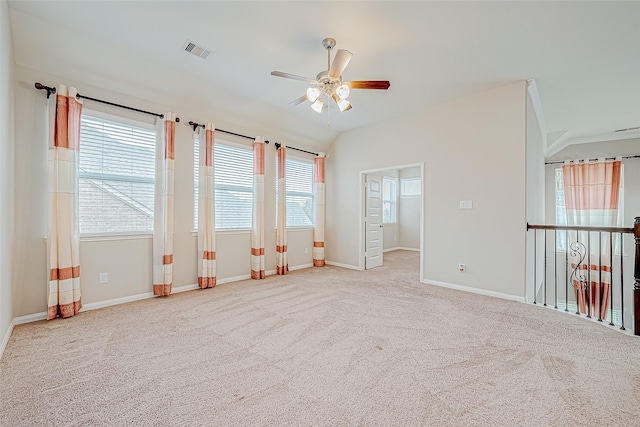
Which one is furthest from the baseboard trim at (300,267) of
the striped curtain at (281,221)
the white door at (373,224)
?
the white door at (373,224)

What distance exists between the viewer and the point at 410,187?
8805 mm

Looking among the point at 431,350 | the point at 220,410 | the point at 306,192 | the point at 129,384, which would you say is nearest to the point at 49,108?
the point at 129,384

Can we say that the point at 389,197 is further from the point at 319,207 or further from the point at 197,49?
the point at 197,49

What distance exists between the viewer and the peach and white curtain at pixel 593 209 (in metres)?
5.58

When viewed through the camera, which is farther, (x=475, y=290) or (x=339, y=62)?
(x=475, y=290)

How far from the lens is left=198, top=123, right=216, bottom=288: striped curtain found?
159 inches

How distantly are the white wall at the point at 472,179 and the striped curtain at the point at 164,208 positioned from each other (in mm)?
3585

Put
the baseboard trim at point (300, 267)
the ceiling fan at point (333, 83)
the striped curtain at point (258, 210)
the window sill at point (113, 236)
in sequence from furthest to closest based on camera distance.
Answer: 1. the baseboard trim at point (300, 267)
2. the striped curtain at point (258, 210)
3. the window sill at point (113, 236)
4. the ceiling fan at point (333, 83)

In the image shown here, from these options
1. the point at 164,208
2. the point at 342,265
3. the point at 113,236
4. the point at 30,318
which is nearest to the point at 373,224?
the point at 342,265

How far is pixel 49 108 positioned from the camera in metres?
2.89

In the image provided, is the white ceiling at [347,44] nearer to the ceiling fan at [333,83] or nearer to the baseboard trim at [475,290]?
the ceiling fan at [333,83]

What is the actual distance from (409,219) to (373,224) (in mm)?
3476

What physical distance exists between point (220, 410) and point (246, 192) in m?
3.63

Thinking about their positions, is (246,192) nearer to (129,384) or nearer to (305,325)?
(305,325)
